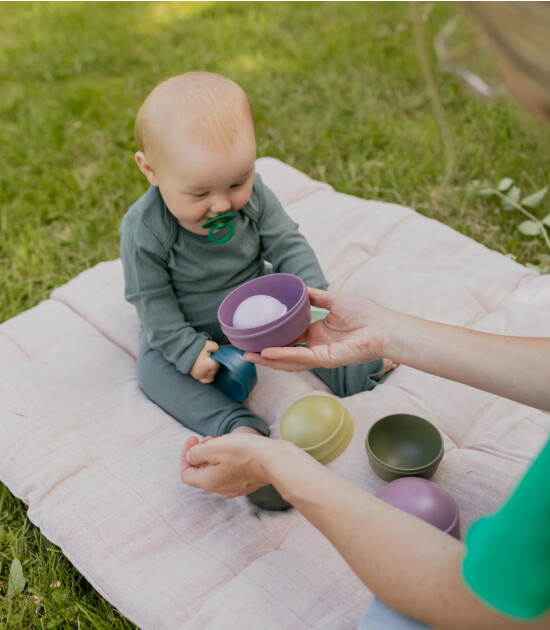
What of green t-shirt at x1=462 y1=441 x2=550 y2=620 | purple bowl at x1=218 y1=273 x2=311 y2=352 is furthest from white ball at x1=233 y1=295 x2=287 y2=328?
green t-shirt at x1=462 y1=441 x2=550 y2=620

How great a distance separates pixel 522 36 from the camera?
849mm

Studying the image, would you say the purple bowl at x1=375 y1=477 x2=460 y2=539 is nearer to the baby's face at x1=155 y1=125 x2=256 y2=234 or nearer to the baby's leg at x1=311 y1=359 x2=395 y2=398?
the baby's leg at x1=311 y1=359 x2=395 y2=398

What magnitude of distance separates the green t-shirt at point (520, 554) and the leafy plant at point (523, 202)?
1806 mm

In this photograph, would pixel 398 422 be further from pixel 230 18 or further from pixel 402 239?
pixel 230 18

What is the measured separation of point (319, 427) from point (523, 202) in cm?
159

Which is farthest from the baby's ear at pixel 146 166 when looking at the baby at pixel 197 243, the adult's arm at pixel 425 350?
the adult's arm at pixel 425 350

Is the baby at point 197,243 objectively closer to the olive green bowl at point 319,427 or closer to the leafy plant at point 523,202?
the olive green bowl at point 319,427

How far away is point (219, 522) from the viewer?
5.51 feet

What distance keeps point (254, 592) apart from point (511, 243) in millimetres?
1878

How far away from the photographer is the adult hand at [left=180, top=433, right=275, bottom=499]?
1.37 meters

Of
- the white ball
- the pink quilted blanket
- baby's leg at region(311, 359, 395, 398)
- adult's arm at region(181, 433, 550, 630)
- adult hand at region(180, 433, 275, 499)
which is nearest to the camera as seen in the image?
adult's arm at region(181, 433, 550, 630)

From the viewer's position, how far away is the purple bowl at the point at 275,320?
1.61 metres

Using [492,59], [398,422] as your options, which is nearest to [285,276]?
[398,422]

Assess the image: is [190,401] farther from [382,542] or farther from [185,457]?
[382,542]
